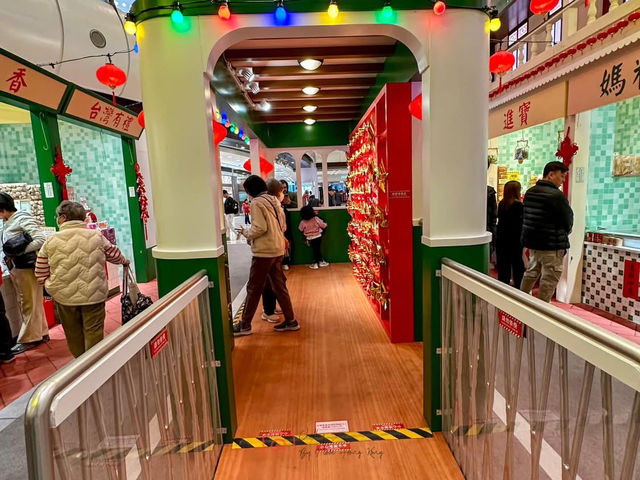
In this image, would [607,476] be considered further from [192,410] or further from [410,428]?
[192,410]

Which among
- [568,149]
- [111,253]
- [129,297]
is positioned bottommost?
[129,297]

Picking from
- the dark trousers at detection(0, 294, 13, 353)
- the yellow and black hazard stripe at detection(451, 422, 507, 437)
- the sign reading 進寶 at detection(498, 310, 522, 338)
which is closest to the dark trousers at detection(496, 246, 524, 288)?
the yellow and black hazard stripe at detection(451, 422, 507, 437)

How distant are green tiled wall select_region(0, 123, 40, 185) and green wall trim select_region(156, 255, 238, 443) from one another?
5.44 meters

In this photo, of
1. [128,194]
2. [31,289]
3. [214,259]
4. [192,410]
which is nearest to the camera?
[192,410]

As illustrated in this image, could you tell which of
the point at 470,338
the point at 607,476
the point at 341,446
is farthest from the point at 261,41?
the point at 607,476

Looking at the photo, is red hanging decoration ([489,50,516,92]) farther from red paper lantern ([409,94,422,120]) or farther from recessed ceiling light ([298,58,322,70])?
recessed ceiling light ([298,58,322,70])

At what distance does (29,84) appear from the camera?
3650 mm

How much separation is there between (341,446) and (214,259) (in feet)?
4.19

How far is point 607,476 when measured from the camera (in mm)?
1001

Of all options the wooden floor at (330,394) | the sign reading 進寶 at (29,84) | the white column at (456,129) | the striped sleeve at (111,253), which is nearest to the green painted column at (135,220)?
the sign reading 進寶 at (29,84)

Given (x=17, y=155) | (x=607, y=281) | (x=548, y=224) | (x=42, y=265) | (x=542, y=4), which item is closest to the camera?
(x=42, y=265)

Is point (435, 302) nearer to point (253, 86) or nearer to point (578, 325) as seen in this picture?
point (578, 325)

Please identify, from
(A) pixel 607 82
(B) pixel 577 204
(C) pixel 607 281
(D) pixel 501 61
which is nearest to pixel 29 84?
(D) pixel 501 61

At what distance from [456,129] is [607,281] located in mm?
3466
